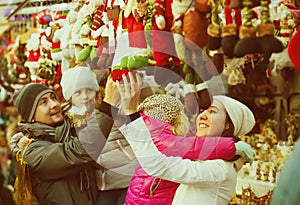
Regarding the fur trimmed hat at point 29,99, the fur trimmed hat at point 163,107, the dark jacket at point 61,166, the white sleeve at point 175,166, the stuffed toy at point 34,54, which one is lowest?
the dark jacket at point 61,166

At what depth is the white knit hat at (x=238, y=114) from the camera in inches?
86.8

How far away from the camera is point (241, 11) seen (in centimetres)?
204

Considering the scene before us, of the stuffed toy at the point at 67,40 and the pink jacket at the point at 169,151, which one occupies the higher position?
the stuffed toy at the point at 67,40

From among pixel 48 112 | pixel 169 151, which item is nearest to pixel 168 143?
pixel 169 151

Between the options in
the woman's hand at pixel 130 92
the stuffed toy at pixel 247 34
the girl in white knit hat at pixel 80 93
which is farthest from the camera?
the girl in white knit hat at pixel 80 93

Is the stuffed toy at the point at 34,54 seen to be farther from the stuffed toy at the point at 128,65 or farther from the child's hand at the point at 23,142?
the stuffed toy at the point at 128,65

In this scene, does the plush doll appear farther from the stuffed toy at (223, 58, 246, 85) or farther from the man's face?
the man's face

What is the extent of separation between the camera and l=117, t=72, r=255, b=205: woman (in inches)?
85.7

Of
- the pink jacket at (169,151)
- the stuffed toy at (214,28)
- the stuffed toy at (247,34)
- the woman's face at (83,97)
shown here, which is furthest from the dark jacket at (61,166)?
the stuffed toy at (247,34)

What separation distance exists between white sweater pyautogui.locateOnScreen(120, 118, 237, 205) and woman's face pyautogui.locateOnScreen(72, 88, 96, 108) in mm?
533

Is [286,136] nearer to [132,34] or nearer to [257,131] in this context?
[257,131]

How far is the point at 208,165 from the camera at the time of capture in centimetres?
218

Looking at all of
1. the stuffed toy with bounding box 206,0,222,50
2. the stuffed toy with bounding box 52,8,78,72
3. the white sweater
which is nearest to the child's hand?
the stuffed toy with bounding box 52,8,78,72

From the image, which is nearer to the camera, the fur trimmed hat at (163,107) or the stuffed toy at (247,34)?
the stuffed toy at (247,34)
